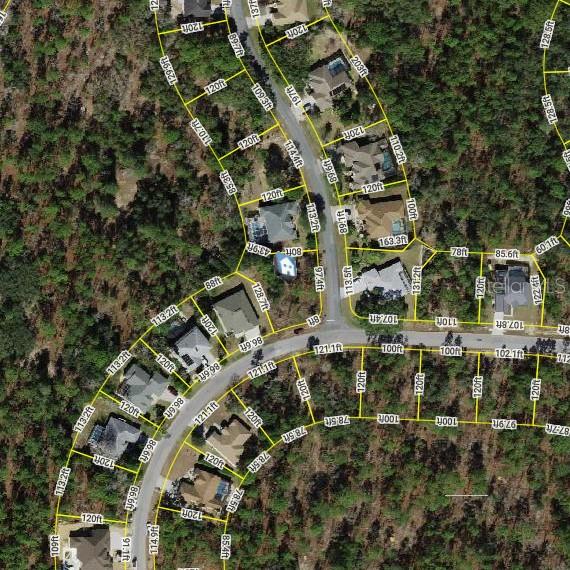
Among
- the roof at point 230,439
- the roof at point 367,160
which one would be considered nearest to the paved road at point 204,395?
the roof at point 230,439

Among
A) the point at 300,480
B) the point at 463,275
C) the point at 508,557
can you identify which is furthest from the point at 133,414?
the point at 508,557

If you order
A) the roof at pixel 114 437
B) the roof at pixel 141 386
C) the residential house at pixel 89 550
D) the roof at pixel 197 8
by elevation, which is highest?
the roof at pixel 197 8

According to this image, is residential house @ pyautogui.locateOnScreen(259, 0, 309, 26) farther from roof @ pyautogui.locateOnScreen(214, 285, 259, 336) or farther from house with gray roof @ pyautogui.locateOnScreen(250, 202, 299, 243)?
roof @ pyautogui.locateOnScreen(214, 285, 259, 336)

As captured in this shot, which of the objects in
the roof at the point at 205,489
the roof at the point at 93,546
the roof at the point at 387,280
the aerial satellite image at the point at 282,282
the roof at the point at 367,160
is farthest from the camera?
the roof at the point at 387,280

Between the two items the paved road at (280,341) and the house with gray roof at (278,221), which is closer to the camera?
the house with gray roof at (278,221)

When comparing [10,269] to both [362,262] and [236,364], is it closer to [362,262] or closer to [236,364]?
[236,364]

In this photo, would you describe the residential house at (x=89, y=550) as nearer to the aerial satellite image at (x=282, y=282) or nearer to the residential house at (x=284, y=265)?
the aerial satellite image at (x=282, y=282)

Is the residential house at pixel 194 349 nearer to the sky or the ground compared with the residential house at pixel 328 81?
nearer to the ground

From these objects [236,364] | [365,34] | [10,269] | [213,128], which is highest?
[365,34]
